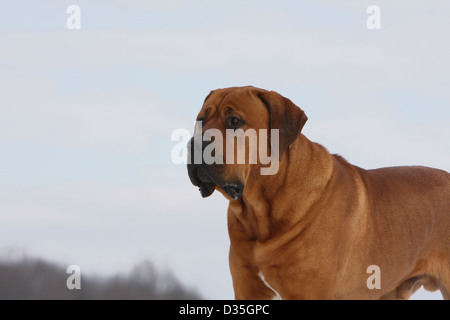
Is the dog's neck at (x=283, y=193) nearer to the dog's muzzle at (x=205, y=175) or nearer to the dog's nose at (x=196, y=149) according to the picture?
the dog's muzzle at (x=205, y=175)

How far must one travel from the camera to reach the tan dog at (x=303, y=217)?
5773 millimetres

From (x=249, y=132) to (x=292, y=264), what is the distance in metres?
1.19

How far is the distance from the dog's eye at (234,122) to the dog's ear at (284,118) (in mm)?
289

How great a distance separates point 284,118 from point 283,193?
65 centimetres

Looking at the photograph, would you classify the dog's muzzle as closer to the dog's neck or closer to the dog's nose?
the dog's nose

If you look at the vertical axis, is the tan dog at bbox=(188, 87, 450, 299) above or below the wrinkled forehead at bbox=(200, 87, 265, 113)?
below

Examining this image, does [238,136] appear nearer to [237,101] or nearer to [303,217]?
[237,101]

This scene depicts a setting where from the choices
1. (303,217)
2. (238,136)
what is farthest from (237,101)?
(303,217)

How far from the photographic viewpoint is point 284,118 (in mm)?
5777

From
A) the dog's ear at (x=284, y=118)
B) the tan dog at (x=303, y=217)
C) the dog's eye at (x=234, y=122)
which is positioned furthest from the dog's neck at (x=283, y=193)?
the dog's eye at (x=234, y=122)

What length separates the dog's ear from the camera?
575 cm

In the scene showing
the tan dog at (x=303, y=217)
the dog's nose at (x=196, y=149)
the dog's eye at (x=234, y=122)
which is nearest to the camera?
the dog's nose at (x=196, y=149)

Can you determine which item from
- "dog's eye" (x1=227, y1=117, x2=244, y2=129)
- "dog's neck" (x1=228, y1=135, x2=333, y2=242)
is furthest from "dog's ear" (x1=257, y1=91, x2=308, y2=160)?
"dog's eye" (x1=227, y1=117, x2=244, y2=129)
